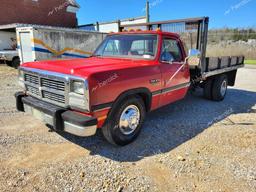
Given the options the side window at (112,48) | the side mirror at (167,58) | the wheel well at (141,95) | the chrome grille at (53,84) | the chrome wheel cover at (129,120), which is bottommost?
the chrome wheel cover at (129,120)

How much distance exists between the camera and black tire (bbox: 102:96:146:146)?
3.36 m

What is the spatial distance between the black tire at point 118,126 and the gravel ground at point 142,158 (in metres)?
0.14

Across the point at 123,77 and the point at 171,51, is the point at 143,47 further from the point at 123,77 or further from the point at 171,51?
the point at 123,77

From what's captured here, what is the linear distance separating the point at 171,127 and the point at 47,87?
105 inches

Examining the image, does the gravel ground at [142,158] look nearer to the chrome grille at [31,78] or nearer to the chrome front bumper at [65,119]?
the chrome front bumper at [65,119]

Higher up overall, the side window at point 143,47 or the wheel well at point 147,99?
the side window at point 143,47

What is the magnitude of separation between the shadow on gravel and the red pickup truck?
0.83 feet

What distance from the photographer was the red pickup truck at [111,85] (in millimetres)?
2952

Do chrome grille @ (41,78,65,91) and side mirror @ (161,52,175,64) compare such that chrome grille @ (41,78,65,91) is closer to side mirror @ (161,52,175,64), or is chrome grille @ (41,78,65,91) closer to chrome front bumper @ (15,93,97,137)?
chrome front bumper @ (15,93,97,137)

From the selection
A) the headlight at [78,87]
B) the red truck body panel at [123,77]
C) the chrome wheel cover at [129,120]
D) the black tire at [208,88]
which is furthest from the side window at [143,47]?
the black tire at [208,88]

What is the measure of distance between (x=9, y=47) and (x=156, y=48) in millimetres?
16846

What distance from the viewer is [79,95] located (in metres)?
2.93

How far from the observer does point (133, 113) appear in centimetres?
373

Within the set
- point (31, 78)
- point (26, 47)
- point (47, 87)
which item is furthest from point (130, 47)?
point (26, 47)
